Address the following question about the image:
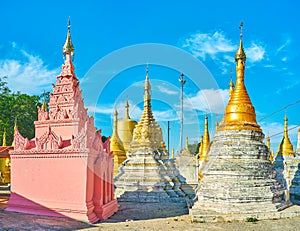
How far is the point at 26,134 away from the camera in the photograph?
3584cm

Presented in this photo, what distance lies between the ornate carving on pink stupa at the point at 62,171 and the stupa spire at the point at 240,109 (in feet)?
21.0

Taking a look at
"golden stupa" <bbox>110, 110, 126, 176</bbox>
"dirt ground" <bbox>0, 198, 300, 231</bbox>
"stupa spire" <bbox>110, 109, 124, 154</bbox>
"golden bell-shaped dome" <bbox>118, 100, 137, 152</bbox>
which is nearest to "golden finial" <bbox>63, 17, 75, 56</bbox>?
"dirt ground" <bbox>0, 198, 300, 231</bbox>

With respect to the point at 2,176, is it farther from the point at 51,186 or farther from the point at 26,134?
the point at 51,186

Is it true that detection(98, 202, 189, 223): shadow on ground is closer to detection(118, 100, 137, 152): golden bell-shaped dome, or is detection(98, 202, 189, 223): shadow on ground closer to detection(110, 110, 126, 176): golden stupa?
detection(110, 110, 126, 176): golden stupa

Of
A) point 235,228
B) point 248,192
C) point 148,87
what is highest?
point 148,87

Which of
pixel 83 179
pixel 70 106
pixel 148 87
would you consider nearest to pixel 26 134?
pixel 148 87

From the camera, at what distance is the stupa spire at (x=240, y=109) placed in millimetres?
15499

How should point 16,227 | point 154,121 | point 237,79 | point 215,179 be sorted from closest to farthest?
point 16,227
point 215,179
point 237,79
point 154,121

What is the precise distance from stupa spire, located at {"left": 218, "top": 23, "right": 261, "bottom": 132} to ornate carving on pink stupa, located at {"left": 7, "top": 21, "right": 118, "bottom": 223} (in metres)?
6.40

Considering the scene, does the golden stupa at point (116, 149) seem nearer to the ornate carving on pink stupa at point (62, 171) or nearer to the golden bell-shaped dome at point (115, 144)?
the golden bell-shaped dome at point (115, 144)

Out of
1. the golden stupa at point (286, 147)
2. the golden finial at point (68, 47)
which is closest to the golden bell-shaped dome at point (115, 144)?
the golden stupa at point (286, 147)

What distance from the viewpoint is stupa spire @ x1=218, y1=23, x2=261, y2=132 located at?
1550cm

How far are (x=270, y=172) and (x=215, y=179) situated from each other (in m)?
2.70

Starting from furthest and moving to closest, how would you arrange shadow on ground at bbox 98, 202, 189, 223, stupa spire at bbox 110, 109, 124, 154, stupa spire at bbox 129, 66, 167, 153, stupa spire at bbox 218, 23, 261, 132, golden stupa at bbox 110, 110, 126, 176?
1. stupa spire at bbox 110, 109, 124, 154
2. golden stupa at bbox 110, 110, 126, 176
3. stupa spire at bbox 129, 66, 167, 153
4. stupa spire at bbox 218, 23, 261, 132
5. shadow on ground at bbox 98, 202, 189, 223
